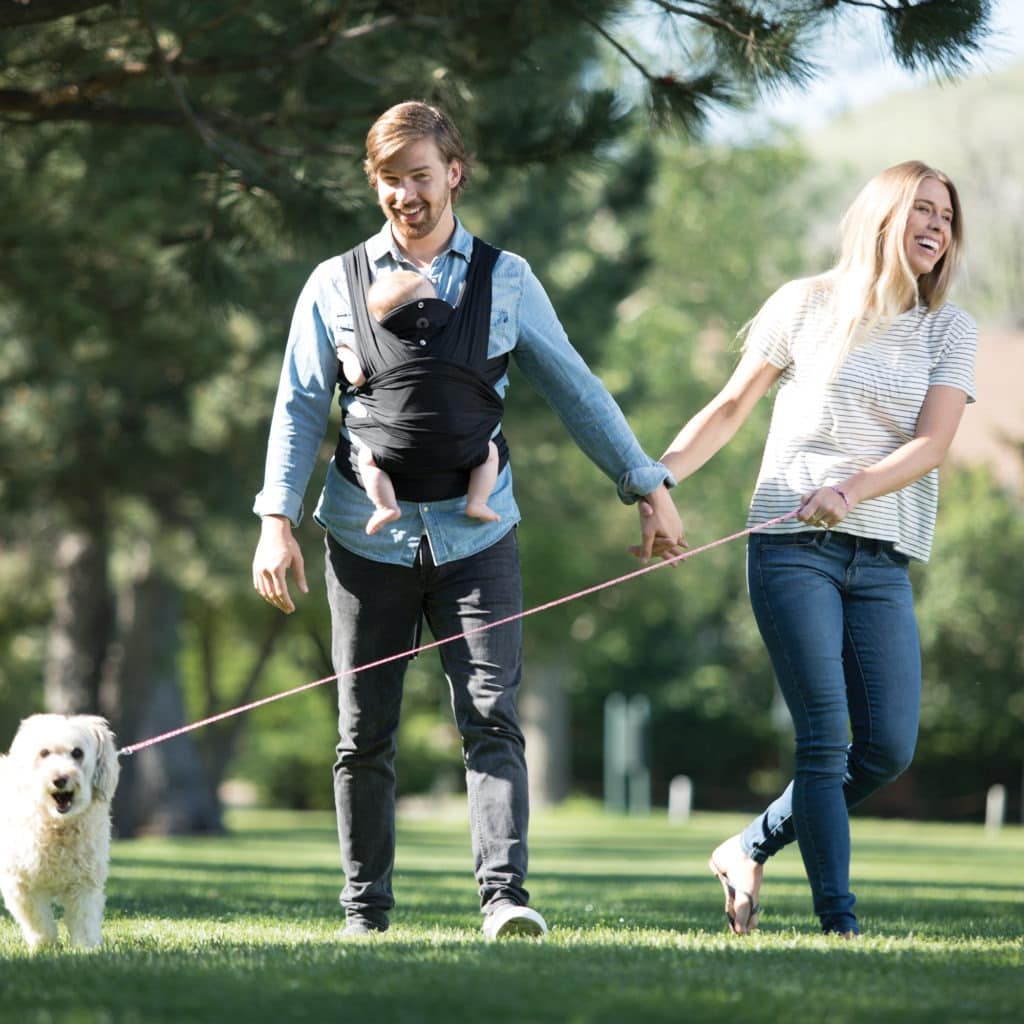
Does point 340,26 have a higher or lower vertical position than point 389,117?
higher

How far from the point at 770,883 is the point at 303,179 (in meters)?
4.83

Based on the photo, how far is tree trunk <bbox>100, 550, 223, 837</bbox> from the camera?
2347cm

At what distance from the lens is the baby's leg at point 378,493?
17.8ft

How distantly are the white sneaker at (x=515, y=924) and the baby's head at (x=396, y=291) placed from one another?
1695 millimetres

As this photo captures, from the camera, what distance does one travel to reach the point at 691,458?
5.93m

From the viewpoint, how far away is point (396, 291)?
5414 millimetres

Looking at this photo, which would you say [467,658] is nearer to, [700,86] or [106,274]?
[700,86]

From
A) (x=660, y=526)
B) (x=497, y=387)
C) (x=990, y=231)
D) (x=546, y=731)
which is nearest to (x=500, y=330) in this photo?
(x=497, y=387)

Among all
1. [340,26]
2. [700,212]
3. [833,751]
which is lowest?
[833,751]

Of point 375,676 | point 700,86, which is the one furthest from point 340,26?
point 375,676

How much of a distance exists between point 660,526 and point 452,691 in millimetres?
782

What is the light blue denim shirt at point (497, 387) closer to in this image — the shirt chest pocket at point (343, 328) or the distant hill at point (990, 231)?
the shirt chest pocket at point (343, 328)

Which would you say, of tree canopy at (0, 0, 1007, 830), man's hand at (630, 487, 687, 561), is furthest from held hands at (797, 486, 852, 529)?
tree canopy at (0, 0, 1007, 830)

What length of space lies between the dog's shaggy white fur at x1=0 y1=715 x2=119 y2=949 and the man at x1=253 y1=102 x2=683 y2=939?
74cm
